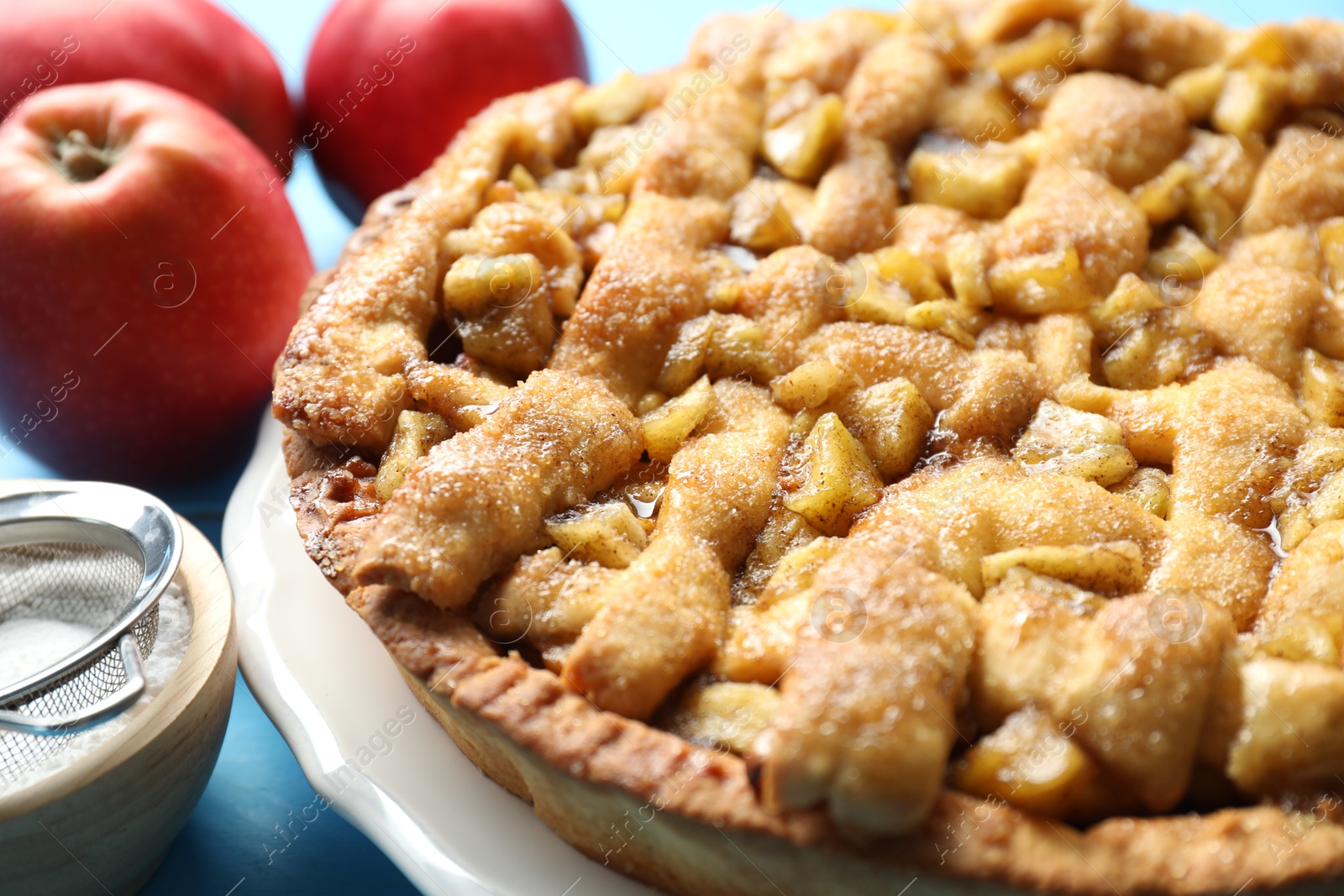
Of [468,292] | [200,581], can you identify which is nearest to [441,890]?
[200,581]

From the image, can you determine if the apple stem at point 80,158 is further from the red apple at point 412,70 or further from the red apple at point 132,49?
the red apple at point 412,70

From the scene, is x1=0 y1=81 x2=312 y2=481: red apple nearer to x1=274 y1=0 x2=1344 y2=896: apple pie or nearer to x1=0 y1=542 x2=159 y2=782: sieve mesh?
x1=274 y1=0 x2=1344 y2=896: apple pie

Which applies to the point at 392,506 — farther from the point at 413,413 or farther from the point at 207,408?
the point at 207,408

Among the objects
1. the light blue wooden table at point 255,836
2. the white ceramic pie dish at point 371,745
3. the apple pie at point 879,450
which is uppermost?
the apple pie at point 879,450

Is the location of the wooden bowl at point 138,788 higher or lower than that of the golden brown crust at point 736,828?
lower

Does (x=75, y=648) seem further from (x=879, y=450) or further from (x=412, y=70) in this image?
(x=412, y=70)

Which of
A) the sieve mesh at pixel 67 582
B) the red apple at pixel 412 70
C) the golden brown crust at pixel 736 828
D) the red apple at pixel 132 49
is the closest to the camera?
the golden brown crust at pixel 736 828

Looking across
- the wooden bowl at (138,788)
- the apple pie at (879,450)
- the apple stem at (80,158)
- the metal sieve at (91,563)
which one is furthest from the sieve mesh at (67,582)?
the apple stem at (80,158)

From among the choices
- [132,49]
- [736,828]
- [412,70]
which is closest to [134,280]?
[132,49]
